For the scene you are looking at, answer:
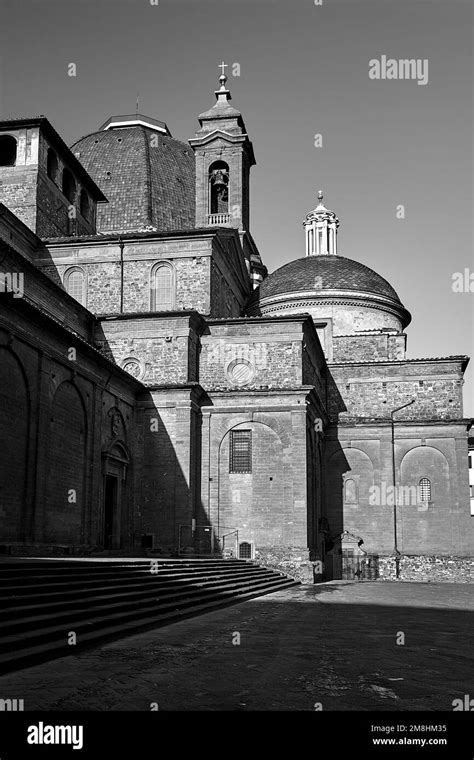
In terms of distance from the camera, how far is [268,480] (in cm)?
3306

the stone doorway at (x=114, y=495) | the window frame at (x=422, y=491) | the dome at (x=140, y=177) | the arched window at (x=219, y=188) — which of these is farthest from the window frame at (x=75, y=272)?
the window frame at (x=422, y=491)

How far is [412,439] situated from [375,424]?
2170 millimetres

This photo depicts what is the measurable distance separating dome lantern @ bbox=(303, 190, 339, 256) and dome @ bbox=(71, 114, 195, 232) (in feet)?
33.8

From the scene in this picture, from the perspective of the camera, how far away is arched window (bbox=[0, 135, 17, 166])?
122 ft

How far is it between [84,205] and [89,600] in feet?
104

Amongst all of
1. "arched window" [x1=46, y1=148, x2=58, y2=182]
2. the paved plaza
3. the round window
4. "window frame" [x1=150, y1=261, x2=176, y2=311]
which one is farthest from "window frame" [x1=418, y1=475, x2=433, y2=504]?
the paved plaza

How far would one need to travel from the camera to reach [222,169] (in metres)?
48.5

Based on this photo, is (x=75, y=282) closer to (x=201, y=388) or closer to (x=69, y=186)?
(x=69, y=186)

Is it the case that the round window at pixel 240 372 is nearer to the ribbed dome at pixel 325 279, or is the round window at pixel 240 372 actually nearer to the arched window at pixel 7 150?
the arched window at pixel 7 150

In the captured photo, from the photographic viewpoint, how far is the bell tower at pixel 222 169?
156 feet

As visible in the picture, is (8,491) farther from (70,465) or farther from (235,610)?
(235,610)

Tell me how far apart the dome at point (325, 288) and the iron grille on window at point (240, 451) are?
1600 cm

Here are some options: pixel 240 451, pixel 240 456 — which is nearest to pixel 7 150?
pixel 240 451
